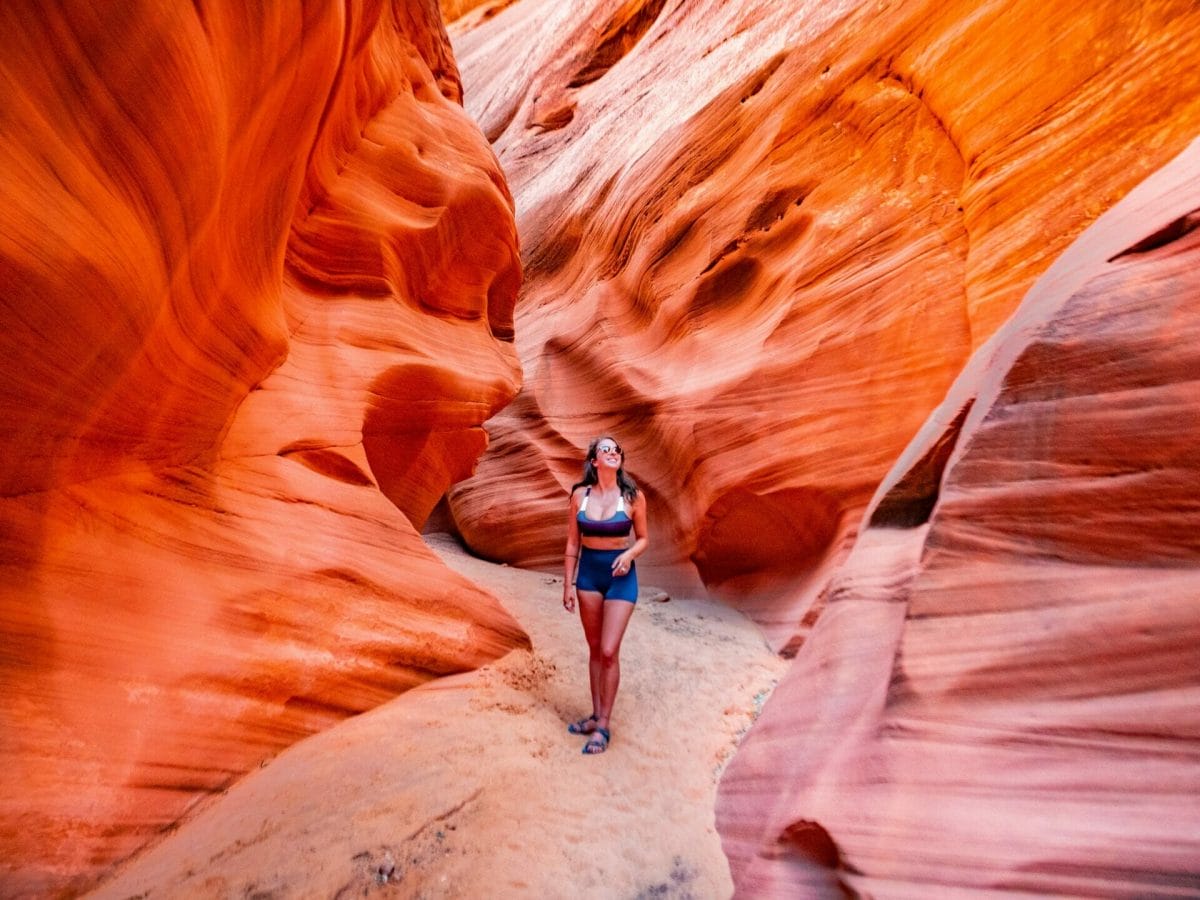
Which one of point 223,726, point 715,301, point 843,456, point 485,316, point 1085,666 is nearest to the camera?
point 1085,666

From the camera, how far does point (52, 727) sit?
7.54 ft

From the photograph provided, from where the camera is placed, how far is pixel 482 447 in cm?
625

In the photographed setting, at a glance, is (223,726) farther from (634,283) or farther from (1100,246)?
(634,283)

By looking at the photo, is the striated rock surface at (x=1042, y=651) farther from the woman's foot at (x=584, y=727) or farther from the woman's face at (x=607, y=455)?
the woman's face at (x=607, y=455)

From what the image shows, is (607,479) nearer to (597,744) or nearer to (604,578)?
(604,578)

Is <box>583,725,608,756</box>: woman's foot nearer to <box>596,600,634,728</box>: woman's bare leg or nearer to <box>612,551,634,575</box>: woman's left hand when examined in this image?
<box>596,600,634,728</box>: woman's bare leg

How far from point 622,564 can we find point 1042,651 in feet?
6.40

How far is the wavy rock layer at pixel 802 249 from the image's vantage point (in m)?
4.77

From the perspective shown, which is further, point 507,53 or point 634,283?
point 507,53

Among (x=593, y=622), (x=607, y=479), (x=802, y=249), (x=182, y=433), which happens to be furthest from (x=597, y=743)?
(x=802, y=249)

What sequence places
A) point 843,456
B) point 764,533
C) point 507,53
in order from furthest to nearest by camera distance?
point 507,53 → point 764,533 → point 843,456

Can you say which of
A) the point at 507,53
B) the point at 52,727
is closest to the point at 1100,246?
the point at 52,727

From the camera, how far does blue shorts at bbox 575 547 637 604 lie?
348 centimetres

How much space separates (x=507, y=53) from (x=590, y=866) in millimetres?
18426
